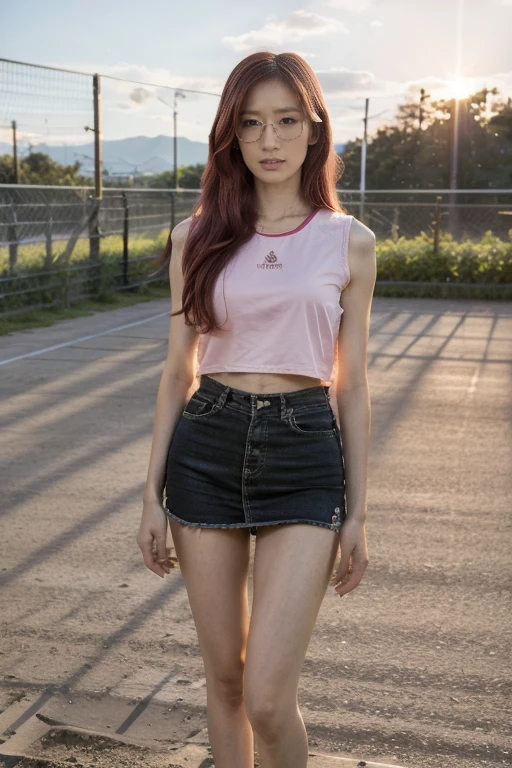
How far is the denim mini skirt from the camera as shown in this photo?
2375 millimetres

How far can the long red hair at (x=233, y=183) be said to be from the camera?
248 cm

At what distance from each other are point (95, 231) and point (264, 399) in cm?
1553

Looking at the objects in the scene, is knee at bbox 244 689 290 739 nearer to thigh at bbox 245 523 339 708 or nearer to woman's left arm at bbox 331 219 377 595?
thigh at bbox 245 523 339 708

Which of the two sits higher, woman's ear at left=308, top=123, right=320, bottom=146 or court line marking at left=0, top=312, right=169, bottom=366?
woman's ear at left=308, top=123, right=320, bottom=146

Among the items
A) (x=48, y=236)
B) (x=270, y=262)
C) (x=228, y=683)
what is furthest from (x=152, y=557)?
(x=48, y=236)

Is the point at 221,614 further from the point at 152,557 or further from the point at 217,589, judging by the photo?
the point at 152,557

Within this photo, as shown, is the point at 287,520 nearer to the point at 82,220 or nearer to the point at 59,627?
the point at 59,627

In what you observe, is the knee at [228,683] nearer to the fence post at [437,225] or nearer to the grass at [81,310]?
the grass at [81,310]

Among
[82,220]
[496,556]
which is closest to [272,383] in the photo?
[496,556]

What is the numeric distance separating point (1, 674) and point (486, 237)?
59.5 feet

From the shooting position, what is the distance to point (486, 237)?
2055 centimetres

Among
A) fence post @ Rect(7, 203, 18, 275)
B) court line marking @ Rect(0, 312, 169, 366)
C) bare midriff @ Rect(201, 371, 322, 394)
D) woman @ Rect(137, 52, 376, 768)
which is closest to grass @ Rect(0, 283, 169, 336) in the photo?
fence post @ Rect(7, 203, 18, 275)

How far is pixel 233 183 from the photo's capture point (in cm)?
260

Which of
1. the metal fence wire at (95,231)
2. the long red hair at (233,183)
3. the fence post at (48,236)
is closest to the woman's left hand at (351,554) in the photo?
the long red hair at (233,183)
